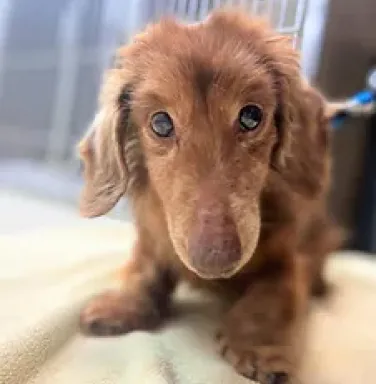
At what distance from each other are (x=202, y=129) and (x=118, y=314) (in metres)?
0.27

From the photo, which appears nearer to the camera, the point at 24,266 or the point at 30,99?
the point at 24,266

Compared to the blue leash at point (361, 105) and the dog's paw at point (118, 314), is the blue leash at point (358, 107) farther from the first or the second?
the dog's paw at point (118, 314)

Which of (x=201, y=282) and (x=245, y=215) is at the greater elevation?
(x=245, y=215)

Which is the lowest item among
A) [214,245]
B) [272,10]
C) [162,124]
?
[214,245]

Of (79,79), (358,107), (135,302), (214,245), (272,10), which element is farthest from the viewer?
(79,79)

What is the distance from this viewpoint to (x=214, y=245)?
0.82 meters

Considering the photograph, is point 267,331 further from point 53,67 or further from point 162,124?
point 53,67

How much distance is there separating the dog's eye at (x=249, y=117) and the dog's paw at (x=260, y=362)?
0.25 metres

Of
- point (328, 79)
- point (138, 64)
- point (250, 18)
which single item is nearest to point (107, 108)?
point (138, 64)

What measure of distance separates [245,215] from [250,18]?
331 mm

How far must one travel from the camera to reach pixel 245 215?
87 cm

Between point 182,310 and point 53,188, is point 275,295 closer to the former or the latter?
point 182,310

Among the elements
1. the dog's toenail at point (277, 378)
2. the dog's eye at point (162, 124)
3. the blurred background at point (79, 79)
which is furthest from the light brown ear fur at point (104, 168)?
the blurred background at point (79, 79)

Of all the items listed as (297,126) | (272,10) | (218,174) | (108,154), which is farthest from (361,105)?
(218,174)
